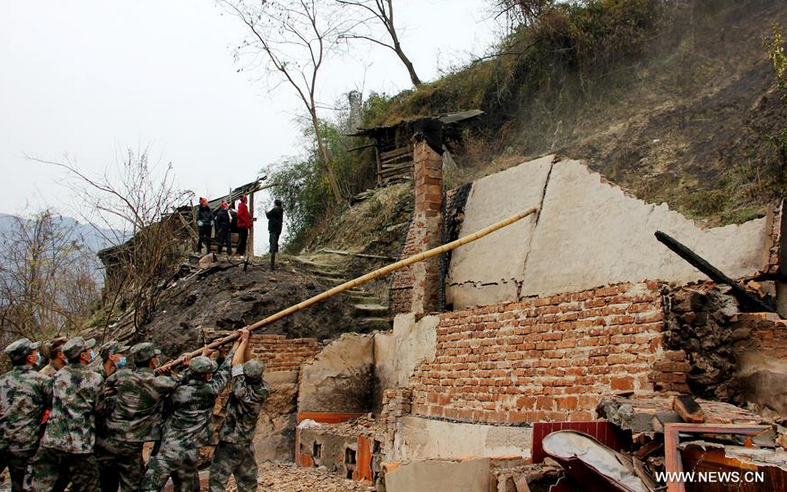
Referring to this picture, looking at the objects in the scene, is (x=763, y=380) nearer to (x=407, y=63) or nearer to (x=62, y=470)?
(x=62, y=470)

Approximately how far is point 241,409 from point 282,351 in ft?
11.8

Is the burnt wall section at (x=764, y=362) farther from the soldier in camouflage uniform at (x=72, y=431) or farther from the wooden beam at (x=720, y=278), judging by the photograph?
the soldier in camouflage uniform at (x=72, y=431)

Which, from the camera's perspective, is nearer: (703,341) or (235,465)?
(703,341)

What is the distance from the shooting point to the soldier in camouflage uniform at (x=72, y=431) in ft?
19.3

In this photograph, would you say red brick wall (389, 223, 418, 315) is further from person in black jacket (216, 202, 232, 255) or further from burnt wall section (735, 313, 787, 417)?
burnt wall section (735, 313, 787, 417)

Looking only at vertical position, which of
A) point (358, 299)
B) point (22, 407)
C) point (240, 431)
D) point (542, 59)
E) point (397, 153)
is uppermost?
point (542, 59)

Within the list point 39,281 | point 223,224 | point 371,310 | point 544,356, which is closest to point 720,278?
point 544,356

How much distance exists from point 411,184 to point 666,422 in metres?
14.7

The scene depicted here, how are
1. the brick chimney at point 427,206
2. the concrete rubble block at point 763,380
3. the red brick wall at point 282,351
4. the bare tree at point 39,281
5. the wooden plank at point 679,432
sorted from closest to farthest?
the wooden plank at point 679,432
the concrete rubble block at point 763,380
the brick chimney at point 427,206
the red brick wall at point 282,351
the bare tree at point 39,281

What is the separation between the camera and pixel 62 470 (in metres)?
6.14

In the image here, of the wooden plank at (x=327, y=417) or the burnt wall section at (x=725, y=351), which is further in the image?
the wooden plank at (x=327, y=417)

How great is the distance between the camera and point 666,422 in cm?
452

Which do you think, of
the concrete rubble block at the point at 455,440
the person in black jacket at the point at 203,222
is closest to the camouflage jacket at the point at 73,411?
the concrete rubble block at the point at 455,440

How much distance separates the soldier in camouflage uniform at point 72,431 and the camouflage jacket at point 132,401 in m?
0.16
